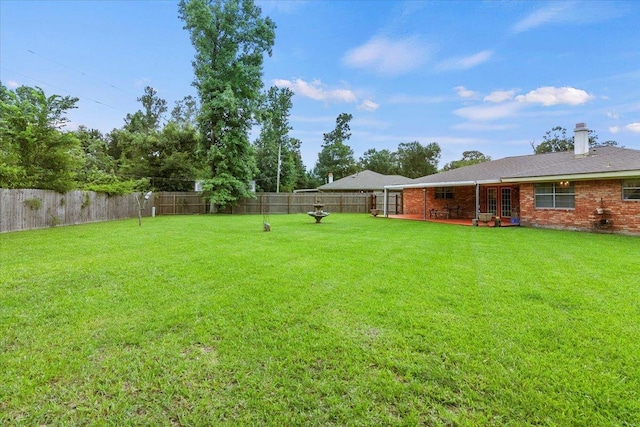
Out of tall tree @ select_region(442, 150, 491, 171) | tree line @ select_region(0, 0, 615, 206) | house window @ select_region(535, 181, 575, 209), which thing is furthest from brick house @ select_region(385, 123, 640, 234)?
tall tree @ select_region(442, 150, 491, 171)

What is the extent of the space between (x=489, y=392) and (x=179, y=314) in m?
3.09

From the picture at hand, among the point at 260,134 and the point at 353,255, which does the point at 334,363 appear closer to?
the point at 353,255

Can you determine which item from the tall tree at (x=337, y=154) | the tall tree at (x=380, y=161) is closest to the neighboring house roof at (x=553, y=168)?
the tall tree at (x=337, y=154)

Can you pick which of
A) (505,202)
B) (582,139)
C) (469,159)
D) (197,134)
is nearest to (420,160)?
(469,159)

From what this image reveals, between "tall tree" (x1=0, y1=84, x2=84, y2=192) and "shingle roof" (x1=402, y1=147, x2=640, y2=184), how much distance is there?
17.6m

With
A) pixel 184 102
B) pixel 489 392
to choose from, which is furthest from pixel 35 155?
pixel 184 102

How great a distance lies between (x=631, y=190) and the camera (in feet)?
35.5

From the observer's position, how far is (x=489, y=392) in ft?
7.30

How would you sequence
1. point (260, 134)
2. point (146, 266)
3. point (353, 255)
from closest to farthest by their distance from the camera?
point (146, 266) < point (353, 255) < point (260, 134)

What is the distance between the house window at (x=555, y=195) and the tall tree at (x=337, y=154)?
3229cm

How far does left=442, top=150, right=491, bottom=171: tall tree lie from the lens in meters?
45.5

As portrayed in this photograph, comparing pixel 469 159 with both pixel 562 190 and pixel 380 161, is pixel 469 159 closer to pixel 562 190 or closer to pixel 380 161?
pixel 380 161

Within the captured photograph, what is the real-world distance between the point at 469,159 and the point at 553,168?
36.4 meters

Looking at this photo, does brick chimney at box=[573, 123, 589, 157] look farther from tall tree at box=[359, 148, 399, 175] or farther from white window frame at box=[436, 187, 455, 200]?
tall tree at box=[359, 148, 399, 175]
